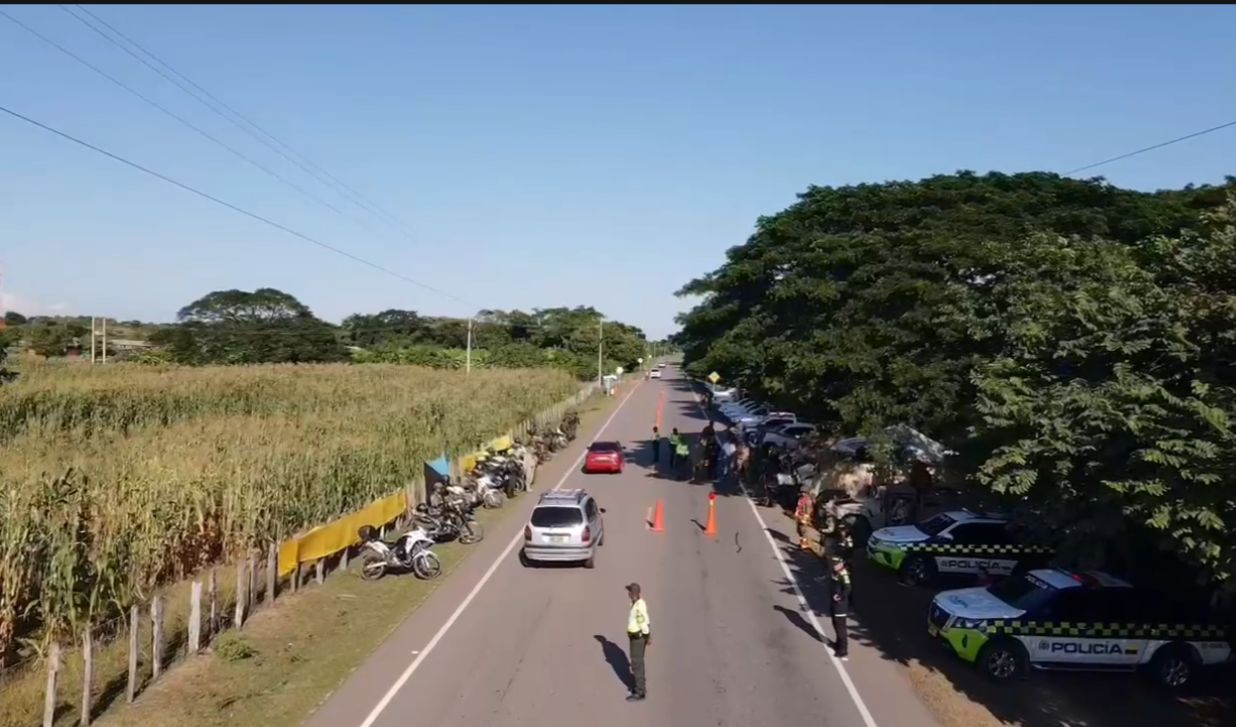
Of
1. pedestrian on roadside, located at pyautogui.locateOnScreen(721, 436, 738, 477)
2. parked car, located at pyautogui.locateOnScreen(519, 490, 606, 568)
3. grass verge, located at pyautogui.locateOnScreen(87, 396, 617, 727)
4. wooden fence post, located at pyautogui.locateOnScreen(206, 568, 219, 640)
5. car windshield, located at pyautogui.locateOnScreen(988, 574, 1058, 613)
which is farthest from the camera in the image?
pedestrian on roadside, located at pyautogui.locateOnScreen(721, 436, 738, 477)

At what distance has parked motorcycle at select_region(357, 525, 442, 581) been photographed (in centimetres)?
1956

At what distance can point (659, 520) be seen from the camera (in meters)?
26.6

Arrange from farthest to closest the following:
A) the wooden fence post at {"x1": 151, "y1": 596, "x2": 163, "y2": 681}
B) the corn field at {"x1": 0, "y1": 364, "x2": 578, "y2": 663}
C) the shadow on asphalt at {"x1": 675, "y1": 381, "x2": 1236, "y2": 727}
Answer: the corn field at {"x1": 0, "y1": 364, "x2": 578, "y2": 663} < the shadow on asphalt at {"x1": 675, "y1": 381, "x2": 1236, "y2": 727} < the wooden fence post at {"x1": 151, "y1": 596, "x2": 163, "y2": 681}

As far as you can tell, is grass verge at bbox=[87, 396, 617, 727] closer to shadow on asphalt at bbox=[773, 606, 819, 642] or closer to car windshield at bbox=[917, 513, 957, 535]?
shadow on asphalt at bbox=[773, 606, 819, 642]

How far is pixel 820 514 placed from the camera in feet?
84.2

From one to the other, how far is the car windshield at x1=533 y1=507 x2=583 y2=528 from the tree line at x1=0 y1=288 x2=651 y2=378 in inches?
2205

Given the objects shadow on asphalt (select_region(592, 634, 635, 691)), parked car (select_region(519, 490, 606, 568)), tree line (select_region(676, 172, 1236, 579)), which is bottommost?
shadow on asphalt (select_region(592, 634, 635, 691))

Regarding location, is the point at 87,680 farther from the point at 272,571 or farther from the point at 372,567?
the point at 372,567

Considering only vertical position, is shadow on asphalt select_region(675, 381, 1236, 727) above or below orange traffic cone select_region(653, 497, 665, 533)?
below

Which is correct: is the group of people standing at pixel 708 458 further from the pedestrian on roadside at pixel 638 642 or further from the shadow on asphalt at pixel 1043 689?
the pedestrian on roadside at pixel 638 642

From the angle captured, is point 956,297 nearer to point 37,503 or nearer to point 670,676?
point 670,676

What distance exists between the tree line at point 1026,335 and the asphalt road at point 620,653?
4.00 m

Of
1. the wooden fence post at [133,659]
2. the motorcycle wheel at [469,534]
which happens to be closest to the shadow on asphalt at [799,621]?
the motorcycle wheel at [469,534]

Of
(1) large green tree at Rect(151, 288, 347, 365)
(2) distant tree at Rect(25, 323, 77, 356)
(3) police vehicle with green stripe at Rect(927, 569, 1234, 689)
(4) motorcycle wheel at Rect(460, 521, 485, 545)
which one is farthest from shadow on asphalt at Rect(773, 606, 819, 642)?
(2) distant tree at Rect(25, 323, 77, 356)
